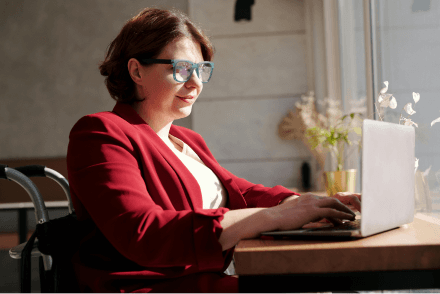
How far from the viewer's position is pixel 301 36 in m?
4.43

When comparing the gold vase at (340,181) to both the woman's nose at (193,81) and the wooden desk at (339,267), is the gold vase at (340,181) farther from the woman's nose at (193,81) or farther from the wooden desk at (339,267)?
the wooden desk at (339,267)

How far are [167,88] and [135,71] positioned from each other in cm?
15

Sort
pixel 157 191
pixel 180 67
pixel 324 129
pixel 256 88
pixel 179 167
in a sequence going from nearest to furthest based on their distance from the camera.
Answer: pixel 157 191 → pixel 179 167 → pixel 180 67 → pixel 324 129 → pixel 256 88

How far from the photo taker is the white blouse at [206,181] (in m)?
1.26

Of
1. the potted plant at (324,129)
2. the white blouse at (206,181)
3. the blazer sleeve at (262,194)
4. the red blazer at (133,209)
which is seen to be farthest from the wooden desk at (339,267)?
the potted plant at (324,129)

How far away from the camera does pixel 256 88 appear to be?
14.6 feet

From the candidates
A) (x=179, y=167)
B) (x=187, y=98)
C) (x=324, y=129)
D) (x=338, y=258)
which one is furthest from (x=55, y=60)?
(x=338, y=258)

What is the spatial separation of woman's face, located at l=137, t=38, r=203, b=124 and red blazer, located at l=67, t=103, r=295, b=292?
0.08m

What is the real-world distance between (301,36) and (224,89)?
3.60 feet

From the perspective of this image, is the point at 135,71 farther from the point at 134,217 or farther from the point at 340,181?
the point at 340,181

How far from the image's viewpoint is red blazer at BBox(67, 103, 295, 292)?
79 cm

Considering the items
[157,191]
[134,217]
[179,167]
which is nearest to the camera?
[134,217]

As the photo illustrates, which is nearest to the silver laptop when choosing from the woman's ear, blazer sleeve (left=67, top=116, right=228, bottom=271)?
blazer sleeve (left=67, top=116, right=228, bottom=271)

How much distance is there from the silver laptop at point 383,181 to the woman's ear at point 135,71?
76 cm
